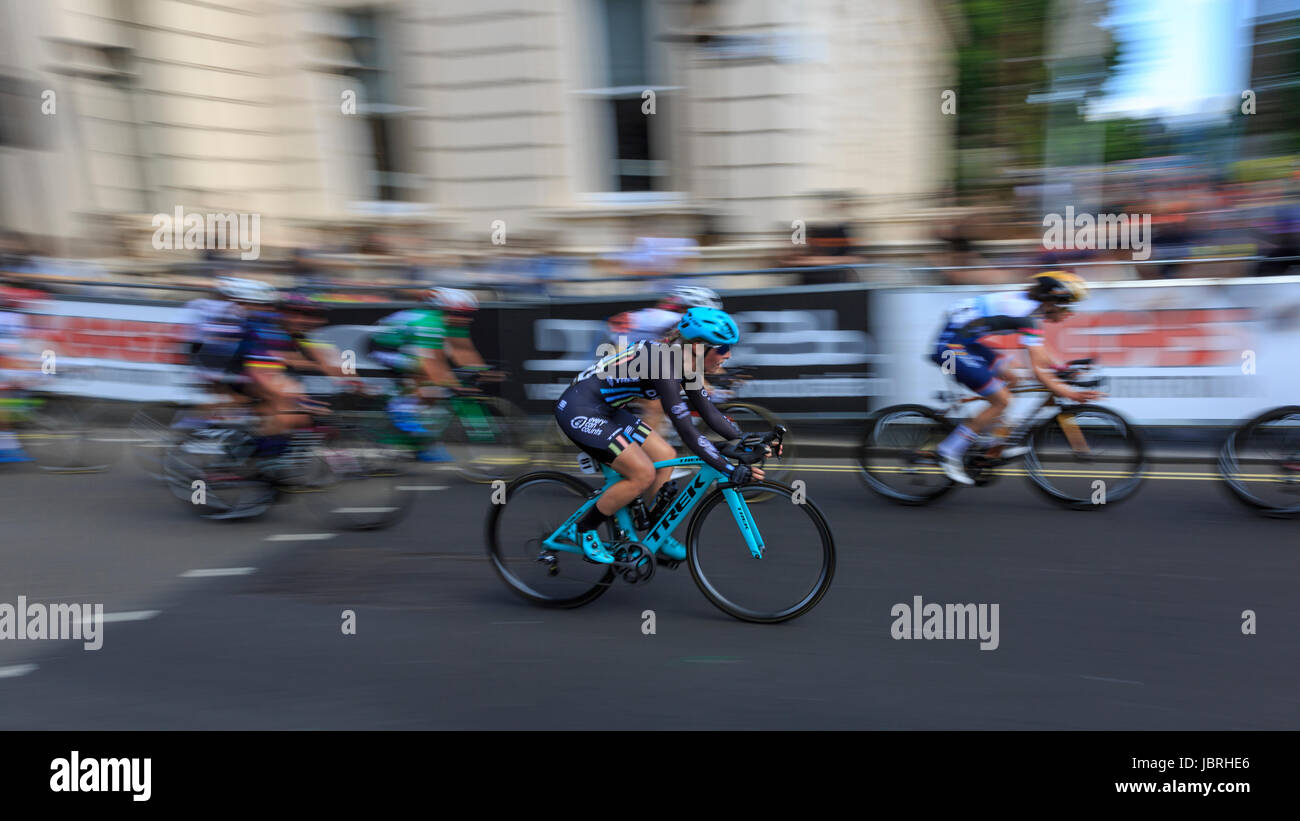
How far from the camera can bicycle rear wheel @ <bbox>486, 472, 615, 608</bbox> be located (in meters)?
5.39

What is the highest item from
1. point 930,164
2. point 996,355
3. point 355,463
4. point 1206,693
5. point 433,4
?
point 433,4

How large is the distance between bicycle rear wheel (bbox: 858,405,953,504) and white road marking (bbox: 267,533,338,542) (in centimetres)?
405

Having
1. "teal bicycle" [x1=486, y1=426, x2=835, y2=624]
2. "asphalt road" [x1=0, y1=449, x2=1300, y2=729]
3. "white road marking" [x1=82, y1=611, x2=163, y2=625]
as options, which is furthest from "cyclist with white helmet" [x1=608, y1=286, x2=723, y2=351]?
"white road marking" [x1=82, y1=611, x2=163, y2=625]

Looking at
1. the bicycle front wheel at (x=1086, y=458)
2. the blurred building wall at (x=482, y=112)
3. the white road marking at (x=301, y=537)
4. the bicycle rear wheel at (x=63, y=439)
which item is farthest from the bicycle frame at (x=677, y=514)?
the blurred building wall at (x=482, y=112)

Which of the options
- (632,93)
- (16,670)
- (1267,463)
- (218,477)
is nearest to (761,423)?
(1267,463)

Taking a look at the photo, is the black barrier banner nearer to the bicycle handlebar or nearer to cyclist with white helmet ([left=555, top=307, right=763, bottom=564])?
cyclist with white helmet ([left=555, top=307, right=763, bottom=564])

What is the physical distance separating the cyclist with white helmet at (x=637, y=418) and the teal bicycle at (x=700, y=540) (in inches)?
2.8

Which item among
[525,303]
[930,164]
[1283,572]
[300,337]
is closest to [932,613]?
[1283,572]

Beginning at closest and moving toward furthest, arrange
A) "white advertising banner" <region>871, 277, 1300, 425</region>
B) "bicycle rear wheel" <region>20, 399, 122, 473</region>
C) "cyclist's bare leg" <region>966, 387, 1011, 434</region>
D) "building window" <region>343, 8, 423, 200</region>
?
"cyclist's bare leg" <region>966, 387, 1011, 434</region>
"white advertising banner" <region>871, 277, 1300, 425</region>
"bicycle rear wheel" <region>20, 399, 122, 473</region>
"building window" <region>343, 8, 423, 200</region>

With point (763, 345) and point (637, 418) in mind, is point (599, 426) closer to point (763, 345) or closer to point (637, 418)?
point (637, 418)

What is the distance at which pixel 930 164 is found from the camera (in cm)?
1473

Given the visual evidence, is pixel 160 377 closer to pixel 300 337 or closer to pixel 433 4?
pixel 300 337

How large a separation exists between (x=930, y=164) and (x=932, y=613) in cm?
1098

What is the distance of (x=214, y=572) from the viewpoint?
620 centimetres
